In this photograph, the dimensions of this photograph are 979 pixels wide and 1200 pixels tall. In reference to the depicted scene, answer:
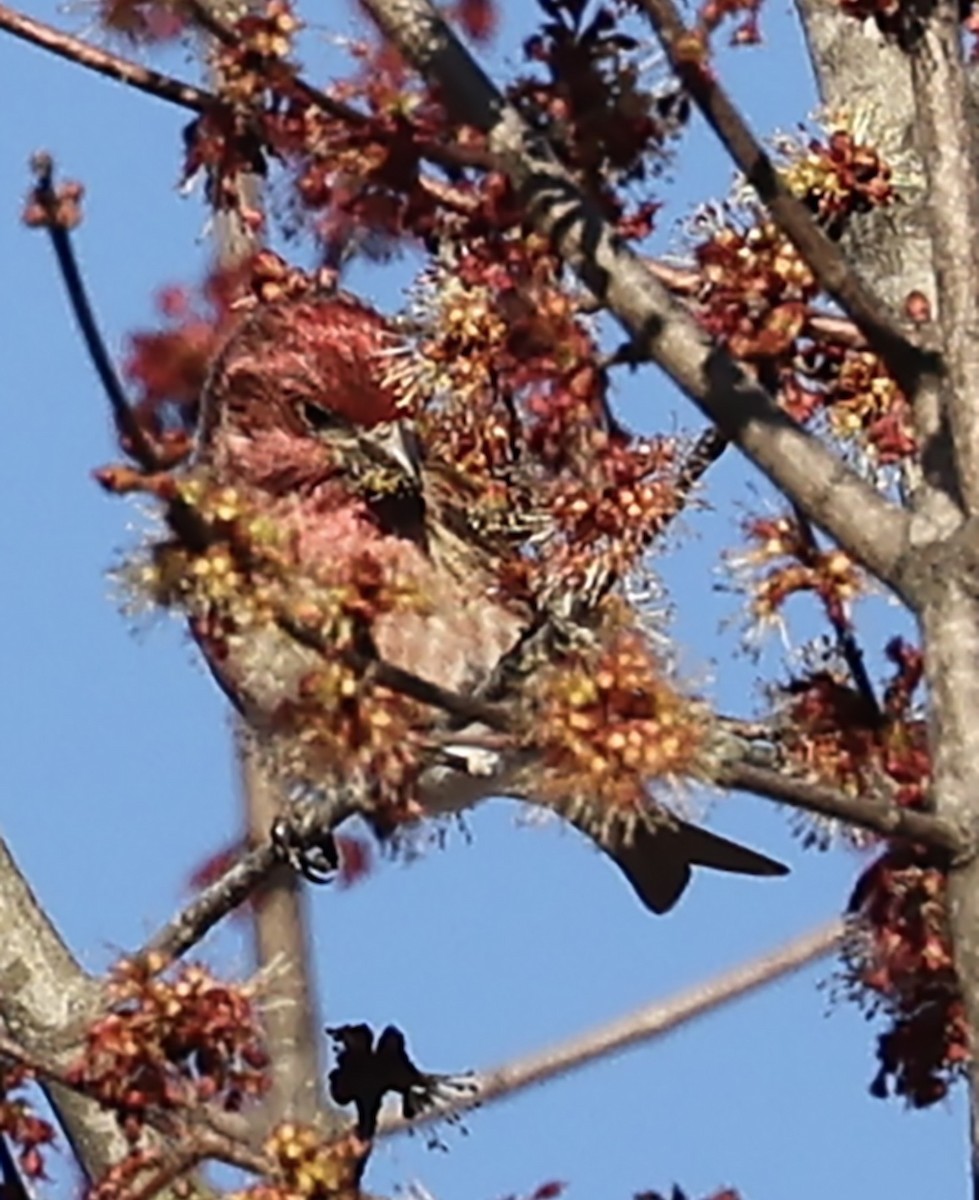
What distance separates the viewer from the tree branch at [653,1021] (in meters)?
3.81

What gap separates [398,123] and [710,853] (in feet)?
7.44

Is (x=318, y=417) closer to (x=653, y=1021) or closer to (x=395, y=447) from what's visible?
(x=395, y=447)

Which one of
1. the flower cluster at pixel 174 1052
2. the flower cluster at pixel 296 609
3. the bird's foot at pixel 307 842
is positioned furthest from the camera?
the bird's foot at pixel 307 842

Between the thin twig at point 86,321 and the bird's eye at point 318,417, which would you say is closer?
the thin twig at point 86,321

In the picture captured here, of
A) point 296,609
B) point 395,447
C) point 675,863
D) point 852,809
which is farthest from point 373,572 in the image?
point 395,447

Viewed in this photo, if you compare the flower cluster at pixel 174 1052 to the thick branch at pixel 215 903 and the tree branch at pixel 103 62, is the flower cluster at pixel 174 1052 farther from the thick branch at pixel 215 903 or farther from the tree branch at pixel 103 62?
the tree branch at pixel 103 62

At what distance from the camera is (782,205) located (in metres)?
2.95

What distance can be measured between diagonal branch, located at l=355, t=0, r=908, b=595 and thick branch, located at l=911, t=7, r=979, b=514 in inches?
5.0

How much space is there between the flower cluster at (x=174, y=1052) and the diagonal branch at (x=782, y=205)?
2.77 ft

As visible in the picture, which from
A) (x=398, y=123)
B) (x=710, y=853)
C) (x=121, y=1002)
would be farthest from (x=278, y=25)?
(x=710, y=853)

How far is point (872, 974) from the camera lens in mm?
3410

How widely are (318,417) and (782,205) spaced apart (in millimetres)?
3487

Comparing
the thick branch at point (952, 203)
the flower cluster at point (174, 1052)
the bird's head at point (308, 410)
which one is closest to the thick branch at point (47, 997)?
the flower cluster at point (174, 1052)

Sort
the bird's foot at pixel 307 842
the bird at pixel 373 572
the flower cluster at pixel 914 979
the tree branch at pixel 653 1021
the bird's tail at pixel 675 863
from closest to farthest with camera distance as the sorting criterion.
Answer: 1. the bird at pixel 373 572
2. the flower cluster at pixel 914 979
3. the tree branch at pixel 653 1021
4. the bird's foot at pixel 307 842
5. the bird's tail at pixel 675 863
